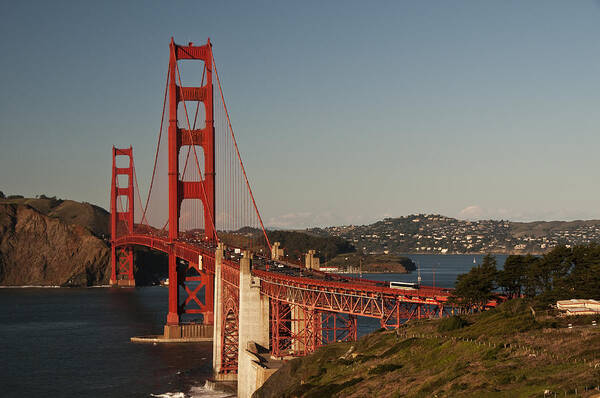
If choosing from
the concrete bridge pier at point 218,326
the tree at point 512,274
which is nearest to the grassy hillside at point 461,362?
the tree at point 512,274

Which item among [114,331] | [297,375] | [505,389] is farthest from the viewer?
[114,331]

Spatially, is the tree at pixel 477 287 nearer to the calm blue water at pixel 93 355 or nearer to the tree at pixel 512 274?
the tree at pixel 512 274

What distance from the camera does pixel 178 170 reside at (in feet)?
325

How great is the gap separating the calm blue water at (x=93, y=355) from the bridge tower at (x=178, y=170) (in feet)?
23.5

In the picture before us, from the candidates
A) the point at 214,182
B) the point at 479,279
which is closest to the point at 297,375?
the point at 479,279

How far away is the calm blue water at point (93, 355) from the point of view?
229 feet

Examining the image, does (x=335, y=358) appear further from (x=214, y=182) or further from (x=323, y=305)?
(x=214, y=182)

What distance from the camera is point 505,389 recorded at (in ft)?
106

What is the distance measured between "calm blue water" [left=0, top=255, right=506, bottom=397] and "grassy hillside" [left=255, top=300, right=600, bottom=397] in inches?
837

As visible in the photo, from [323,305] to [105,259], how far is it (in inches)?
6059

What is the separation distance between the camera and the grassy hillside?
108ft

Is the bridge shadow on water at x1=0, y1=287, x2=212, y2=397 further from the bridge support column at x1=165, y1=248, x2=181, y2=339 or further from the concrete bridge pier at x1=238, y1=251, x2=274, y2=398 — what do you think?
the concrete bridge pier at x1=238, y1=251, x2=274, y2=398

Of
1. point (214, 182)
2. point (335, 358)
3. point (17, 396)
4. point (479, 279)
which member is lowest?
point (17, 396)

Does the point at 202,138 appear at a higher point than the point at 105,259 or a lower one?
higher
